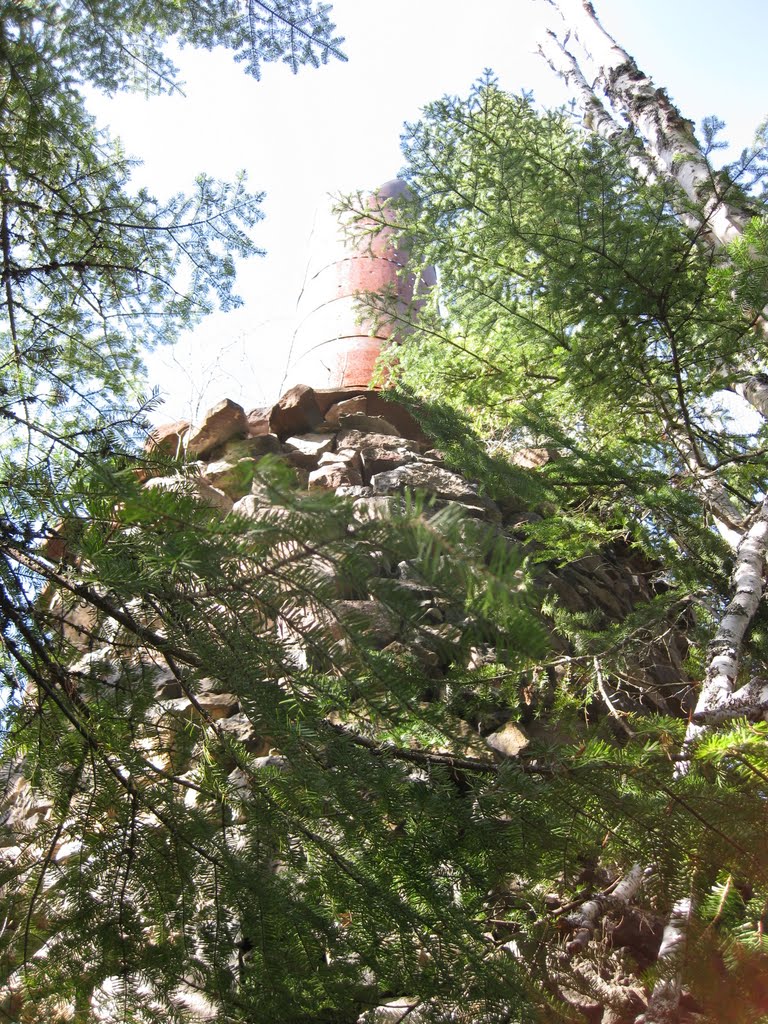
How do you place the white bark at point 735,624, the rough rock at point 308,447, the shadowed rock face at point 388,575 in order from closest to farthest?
the white bark at point 735,624 < the shadowed rock face at point 388,575 < the rough rock at point 308,447

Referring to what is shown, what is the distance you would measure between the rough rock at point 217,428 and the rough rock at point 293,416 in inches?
13.3

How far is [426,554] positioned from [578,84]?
7.30m

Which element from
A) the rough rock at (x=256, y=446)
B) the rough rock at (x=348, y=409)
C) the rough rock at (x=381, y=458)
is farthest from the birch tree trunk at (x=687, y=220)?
the rough rock at (x=256, y=446)

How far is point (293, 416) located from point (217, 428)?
0.62 metres

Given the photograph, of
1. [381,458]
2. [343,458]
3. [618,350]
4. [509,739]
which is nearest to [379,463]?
[381,458]

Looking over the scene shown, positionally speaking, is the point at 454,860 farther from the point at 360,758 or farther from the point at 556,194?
the point at 556,194

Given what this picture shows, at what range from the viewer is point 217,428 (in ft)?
19.5

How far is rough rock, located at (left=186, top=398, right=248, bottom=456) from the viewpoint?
5.93 meters

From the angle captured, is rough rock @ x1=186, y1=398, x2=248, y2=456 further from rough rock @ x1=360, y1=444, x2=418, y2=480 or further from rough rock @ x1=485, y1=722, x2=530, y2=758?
rough rock @ x1=485, y1=722, x2=530, y2=758

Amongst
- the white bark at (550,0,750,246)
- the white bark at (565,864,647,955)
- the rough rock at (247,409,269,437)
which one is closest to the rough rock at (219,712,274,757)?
the white bark at (565,864,647,955)

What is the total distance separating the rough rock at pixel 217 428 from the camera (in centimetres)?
593

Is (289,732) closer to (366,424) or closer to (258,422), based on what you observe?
(366,424)

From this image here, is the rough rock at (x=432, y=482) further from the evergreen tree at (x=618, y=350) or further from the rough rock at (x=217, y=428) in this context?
the rough rock at (x=217, y=428)

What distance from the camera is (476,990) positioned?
1.75 metres
